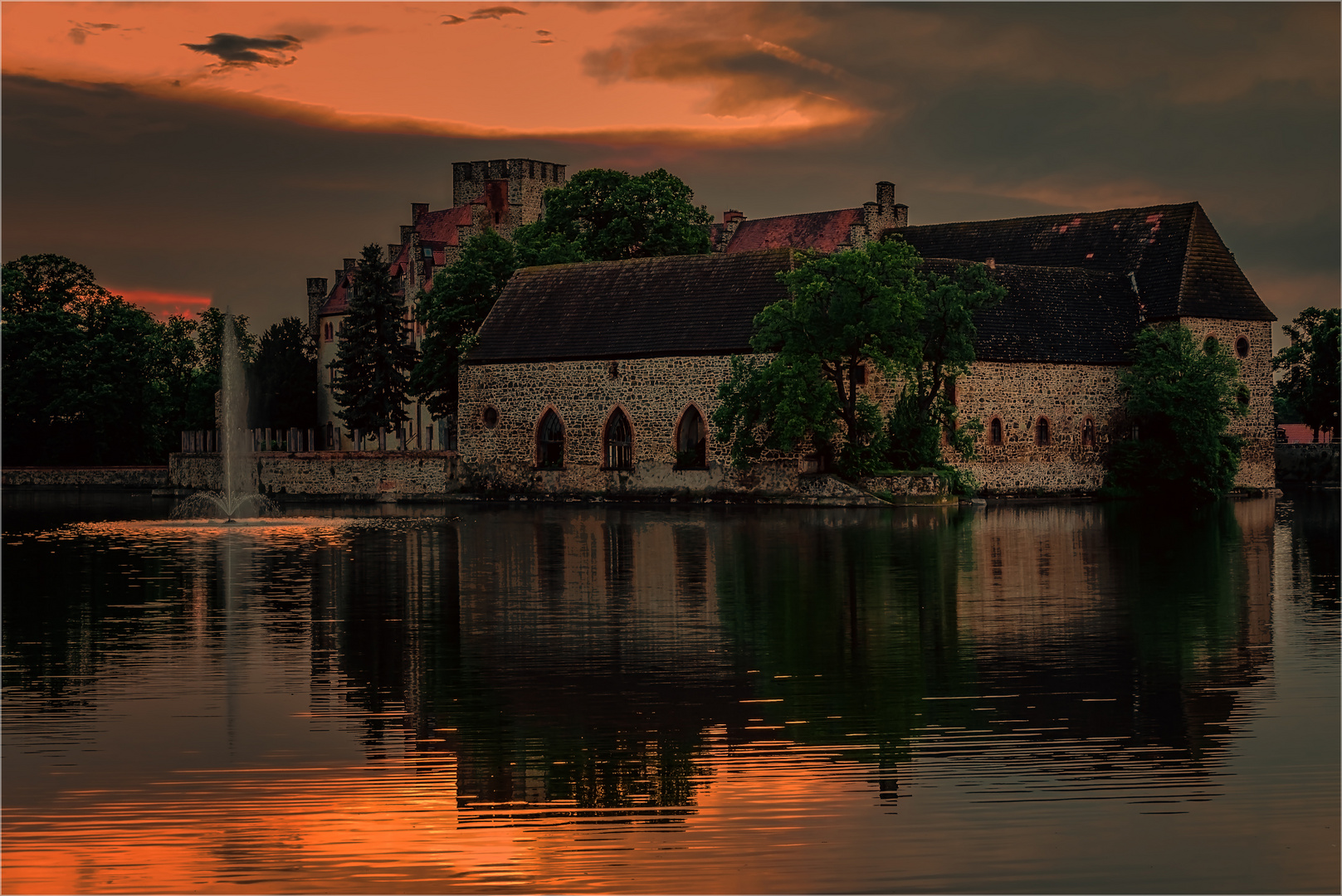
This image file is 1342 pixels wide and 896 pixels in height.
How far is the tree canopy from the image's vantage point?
155ft

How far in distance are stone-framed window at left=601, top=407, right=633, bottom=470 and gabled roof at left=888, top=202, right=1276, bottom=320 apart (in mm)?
17066

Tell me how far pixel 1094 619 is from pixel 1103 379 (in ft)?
131

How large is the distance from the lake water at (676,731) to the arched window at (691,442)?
27666 mm

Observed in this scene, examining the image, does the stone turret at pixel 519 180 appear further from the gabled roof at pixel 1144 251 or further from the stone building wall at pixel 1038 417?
the stone building wall at pixel 1038 417

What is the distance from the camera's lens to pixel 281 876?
818 cm

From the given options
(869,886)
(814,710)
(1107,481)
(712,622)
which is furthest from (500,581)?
(1107,481)

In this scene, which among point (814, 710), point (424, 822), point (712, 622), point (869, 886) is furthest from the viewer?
point (712, 622)

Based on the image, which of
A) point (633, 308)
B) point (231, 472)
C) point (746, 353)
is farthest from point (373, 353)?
point (746, 353)

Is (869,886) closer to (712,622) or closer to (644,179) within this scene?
(712,622)

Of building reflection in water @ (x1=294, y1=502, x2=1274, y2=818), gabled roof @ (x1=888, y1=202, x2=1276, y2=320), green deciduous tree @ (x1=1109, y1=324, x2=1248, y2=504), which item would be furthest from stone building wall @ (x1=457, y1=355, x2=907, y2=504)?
building reflection in water @ (x1=294, y1=502, x2=1274, y2=818)

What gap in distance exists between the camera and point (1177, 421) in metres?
53.2

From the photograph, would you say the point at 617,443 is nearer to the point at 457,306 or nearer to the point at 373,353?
the point at 457,306

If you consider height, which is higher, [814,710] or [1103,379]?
[1103,379]

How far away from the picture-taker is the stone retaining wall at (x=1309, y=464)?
71.8 m
